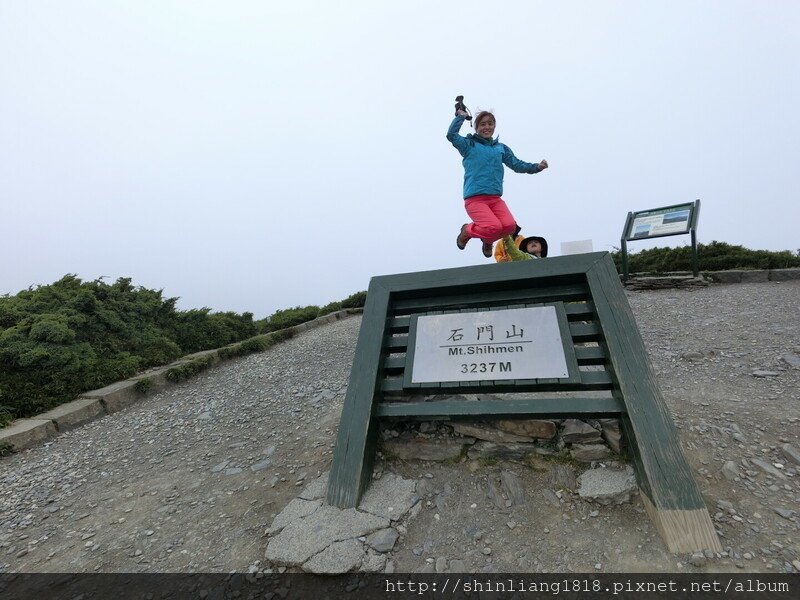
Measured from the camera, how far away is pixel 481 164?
16.6 feet

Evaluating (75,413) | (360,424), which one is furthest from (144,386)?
(360,424)

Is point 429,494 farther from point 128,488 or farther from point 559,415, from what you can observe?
point 128,488

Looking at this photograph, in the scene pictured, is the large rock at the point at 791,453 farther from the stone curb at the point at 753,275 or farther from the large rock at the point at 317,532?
the stone curb at the point at 753,275

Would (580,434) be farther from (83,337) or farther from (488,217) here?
(83,337)

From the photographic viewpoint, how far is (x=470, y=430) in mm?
2947

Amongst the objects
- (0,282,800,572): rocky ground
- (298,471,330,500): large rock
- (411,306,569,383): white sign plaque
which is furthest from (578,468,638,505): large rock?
(298,471,330,500): large rock

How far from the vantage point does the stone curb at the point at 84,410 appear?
4.23 meters

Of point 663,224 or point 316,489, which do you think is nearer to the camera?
point 316,489

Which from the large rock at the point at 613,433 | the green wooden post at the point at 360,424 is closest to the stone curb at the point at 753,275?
the large rock at the point at 613,433

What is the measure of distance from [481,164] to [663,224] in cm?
684

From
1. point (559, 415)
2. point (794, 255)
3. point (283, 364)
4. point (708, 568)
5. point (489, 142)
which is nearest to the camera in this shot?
point (708, 568)

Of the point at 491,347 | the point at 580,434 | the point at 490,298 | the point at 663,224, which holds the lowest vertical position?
the point at 580,434

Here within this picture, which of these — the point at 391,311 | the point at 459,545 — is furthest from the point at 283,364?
the point at 459,545

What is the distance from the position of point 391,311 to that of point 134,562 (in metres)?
2.42
